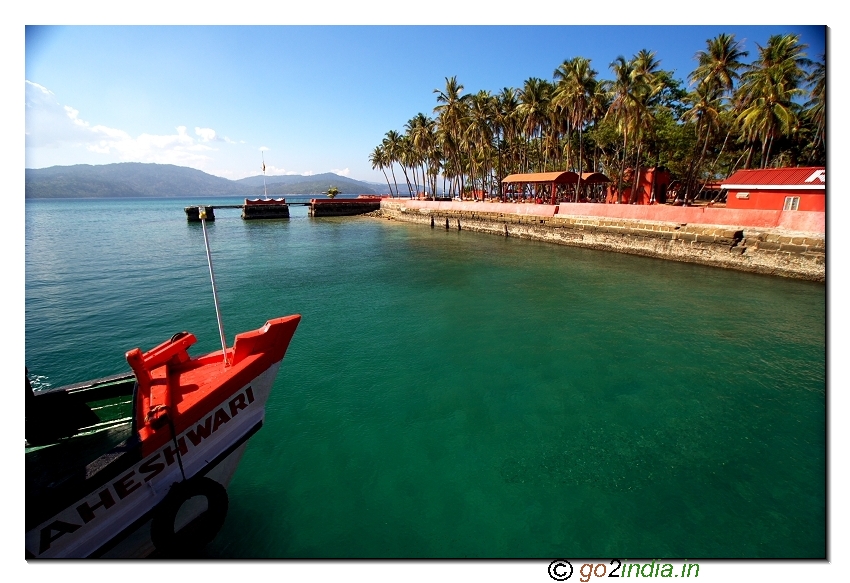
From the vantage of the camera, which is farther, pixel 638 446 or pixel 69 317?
pixel 69 317

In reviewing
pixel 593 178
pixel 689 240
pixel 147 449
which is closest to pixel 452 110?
pixel 593 178

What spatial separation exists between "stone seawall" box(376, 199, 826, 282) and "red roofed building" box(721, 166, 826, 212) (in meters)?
2.16

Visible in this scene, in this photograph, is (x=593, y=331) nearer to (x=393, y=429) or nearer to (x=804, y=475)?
(x=804, y=475)

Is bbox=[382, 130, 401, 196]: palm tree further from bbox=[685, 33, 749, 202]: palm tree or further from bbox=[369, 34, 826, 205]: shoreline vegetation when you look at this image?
bbox=[685, 33, 749, 202]: palm tree

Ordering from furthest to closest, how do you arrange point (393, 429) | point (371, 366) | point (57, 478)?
point (371, 366) → point (393, 429) → point (57, 478)

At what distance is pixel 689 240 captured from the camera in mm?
23891

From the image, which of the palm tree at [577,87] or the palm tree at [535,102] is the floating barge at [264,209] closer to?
the palm tree at [535,102]

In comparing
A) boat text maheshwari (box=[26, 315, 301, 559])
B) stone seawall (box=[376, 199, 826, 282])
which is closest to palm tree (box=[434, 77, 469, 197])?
stone seawall (box=[376, 199, 826, 282])

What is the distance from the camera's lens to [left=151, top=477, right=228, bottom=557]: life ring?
4.80 meters

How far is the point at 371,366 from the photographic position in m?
10.8

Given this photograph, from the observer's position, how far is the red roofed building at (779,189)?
20.2 meters

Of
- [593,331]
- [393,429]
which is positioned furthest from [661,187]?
[393,429]

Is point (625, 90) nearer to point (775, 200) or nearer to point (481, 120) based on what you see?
point (775, 200)

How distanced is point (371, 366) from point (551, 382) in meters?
4.61
